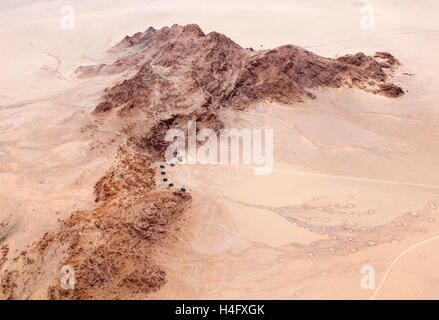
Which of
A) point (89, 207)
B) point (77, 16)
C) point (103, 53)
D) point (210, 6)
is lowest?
point (89, 207)

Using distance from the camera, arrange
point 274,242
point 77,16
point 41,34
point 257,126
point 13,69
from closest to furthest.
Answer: point 274,242 < point 257,126 < point 13,69 < point 41,34 < point 77,16

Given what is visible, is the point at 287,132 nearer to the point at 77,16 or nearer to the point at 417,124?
the point at 417,124

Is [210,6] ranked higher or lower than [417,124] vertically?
higher

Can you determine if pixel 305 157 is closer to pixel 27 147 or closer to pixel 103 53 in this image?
pixel 27 147

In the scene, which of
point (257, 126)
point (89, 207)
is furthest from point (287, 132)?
point (89, 207)

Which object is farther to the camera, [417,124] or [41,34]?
[41,34]

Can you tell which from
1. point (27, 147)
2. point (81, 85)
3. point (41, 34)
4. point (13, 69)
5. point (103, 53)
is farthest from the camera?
point (41, 34)
